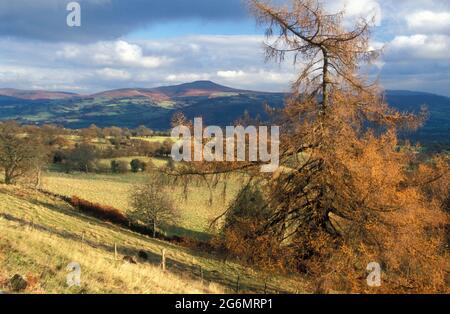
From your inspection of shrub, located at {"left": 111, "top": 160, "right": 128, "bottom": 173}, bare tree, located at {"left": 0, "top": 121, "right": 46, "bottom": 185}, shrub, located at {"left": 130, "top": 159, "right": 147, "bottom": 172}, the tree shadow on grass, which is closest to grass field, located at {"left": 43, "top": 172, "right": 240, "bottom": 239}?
A: shrub, located at {"left": 130, "top": 159, "right": 147, "bottom": 172}

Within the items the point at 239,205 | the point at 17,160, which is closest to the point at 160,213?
the point at 17,160

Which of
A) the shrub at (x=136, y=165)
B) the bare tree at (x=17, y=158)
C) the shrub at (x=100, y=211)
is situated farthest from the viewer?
the shrub at (x=136, y=165)

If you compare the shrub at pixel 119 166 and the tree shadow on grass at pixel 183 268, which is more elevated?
the tree shadow on grass at pixel 183 268

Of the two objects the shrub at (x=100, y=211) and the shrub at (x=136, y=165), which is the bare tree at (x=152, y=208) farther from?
the shrub at (x=136, y=165)

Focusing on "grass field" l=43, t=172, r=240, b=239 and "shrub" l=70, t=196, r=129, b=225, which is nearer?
"shrub" l=70, t=196, r=129, b=225

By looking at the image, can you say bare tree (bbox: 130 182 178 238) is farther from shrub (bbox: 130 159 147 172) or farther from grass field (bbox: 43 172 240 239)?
shrub (bbox: 130 159 147 172)

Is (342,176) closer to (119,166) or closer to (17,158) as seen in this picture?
(17,158)

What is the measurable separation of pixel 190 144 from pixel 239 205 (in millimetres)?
2817

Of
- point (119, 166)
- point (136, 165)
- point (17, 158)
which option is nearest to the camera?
point (17, 158)

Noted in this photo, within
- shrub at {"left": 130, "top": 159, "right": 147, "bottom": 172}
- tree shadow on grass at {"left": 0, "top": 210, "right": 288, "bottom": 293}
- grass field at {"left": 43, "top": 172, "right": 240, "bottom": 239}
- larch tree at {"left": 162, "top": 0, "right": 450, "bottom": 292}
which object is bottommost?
grass field at {"left": 43, "top": 172, "right": 240, "bottom": 239}

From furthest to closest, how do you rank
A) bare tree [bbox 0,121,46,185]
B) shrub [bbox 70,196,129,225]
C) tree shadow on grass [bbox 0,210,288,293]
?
bare tree [bbox 0,121,46,185] → shrub [bbox 70,196,129,225] → tree shadow on grass [bbox 0,210,288,293]

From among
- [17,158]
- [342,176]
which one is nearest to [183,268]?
[342,176]

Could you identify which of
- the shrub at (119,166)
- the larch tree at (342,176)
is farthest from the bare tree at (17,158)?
the larch tree at (342,176)
